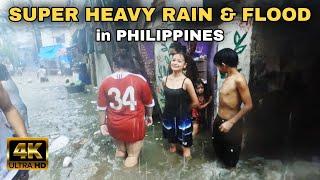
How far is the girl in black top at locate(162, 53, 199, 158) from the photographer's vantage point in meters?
2.57

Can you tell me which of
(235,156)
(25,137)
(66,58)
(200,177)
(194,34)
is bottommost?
(200,177)

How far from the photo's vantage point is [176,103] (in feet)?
8.63

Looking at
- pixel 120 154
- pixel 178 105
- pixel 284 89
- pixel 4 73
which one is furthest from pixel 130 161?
pixel 284 89

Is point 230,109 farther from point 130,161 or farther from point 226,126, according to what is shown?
point 130,161

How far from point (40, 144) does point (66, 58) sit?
748mm

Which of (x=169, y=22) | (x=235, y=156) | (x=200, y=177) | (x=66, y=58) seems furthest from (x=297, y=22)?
(x=66, y=58)

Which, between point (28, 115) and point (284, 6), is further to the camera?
point (28, 115)

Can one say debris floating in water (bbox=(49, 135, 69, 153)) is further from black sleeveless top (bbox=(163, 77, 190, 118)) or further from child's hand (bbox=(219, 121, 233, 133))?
child's hand (bbox=(219, 121, 233, 133))

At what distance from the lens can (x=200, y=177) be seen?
2.63 metres

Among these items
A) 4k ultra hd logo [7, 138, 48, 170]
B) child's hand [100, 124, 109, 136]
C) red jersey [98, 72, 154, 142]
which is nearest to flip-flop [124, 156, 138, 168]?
red jersey [98, 72, 154, 142]

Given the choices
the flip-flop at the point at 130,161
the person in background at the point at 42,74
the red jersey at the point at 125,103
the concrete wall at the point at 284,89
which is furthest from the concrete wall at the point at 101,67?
the concrete wall at the point at 284,89

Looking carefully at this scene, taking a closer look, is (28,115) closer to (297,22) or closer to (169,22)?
(169,22)

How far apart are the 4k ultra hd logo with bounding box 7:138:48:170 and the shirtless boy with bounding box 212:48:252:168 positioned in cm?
144

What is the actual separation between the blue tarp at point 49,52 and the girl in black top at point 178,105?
2.99ft
